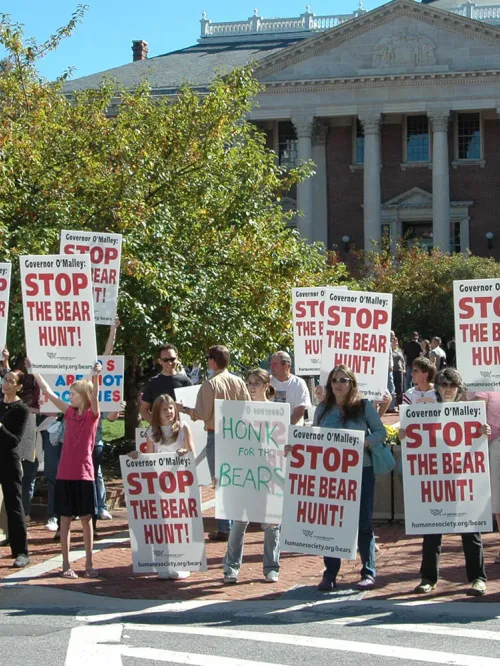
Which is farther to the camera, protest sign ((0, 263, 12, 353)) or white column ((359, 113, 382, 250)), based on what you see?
white column ((359, 113, 382, 250))

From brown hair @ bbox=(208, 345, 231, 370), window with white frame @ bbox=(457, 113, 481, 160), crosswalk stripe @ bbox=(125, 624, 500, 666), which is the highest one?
window with white frame @ bbox=(457, 113, 481, 160)

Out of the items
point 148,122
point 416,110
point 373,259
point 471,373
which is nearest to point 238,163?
point 148,122

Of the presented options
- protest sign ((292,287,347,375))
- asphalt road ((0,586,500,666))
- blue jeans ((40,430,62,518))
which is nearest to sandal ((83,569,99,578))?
asphalt road ((0,586,500,666))

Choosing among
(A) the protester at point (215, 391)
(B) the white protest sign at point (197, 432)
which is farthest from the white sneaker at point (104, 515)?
(A) the protester at point (215, 391)

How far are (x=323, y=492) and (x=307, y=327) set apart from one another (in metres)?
4.73

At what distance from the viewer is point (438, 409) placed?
31.0ft

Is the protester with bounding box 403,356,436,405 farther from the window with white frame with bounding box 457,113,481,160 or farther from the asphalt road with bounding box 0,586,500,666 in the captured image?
the window with white frame with bounding box 457,113,481,160

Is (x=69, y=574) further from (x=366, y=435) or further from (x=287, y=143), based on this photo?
(x=287, y=143)

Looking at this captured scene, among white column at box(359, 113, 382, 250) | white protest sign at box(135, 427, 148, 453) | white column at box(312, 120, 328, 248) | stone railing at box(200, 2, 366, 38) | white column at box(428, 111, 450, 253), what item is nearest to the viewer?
white protest sign at box(135, 427, 148, 453)

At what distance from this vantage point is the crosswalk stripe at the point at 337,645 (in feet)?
23.9

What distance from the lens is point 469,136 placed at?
56.5m

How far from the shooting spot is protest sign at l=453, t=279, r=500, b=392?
35.3 feet

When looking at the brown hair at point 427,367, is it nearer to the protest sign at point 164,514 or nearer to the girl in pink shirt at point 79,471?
the protest sign at point 164,514

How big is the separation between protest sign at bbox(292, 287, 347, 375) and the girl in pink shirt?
4.18m
